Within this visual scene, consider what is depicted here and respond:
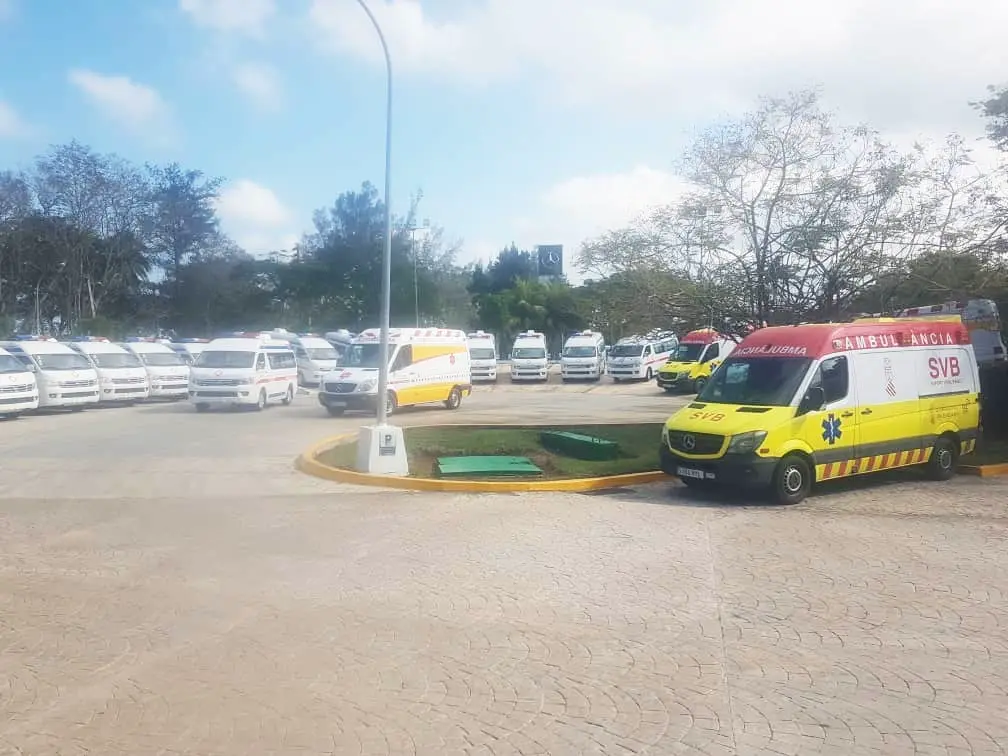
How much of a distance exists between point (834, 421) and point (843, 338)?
120 cm

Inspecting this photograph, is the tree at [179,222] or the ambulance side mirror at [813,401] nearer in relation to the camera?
the ambulance side mirror at [813,401]

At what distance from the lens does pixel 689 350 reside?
36594mm

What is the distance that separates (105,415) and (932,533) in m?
22.2

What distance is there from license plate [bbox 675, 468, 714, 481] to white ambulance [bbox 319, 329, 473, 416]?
12.3 metres

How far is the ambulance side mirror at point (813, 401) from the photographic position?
11.8m

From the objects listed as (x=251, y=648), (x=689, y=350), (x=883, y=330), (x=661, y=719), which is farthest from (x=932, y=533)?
(x=689, y=350)

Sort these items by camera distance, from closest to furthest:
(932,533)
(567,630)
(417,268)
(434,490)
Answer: (567,630) < (932,533) < (434,490) < (417,268)

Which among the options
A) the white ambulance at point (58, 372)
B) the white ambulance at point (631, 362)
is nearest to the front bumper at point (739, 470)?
the white ambulance at point (58, 372)

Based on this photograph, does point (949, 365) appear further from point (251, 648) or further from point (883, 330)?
point (251, 648)

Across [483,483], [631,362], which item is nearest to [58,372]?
[483,483]

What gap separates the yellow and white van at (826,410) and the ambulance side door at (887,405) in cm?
2

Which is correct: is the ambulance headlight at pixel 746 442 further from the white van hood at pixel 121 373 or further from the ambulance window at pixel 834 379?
the white van hood at pixel 121 373

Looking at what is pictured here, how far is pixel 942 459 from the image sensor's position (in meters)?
13.2

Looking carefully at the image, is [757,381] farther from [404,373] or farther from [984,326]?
[404,373]
